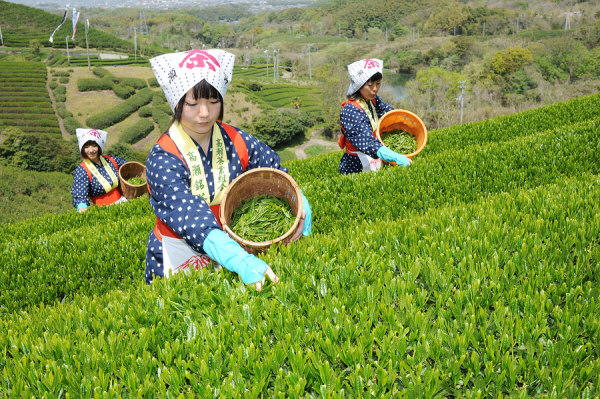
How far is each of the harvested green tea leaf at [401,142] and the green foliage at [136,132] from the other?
57.3 m

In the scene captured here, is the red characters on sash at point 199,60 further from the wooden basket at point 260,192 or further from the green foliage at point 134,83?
the green foliage at point 134,83

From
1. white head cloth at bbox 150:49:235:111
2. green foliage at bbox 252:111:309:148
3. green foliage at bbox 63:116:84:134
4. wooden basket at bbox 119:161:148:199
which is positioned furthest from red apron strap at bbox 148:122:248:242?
green foliage at bbox 63:116:84:134

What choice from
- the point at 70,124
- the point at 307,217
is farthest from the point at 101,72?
the point at 307,217

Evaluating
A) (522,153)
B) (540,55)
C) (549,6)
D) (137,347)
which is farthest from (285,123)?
(549,6)

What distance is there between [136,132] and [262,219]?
2387 inches

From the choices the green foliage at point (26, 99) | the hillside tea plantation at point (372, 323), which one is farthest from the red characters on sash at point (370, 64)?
the green foliage at point (26, 99)

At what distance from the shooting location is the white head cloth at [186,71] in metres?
2.21

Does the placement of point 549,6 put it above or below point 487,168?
above

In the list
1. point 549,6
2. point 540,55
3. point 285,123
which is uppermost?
point 549,6

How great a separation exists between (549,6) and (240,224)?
169661mm

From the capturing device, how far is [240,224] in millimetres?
2562

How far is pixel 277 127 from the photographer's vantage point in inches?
2431

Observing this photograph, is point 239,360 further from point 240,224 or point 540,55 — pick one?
point 540,55

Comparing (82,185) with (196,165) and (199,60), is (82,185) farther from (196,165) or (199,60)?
(199,60)
